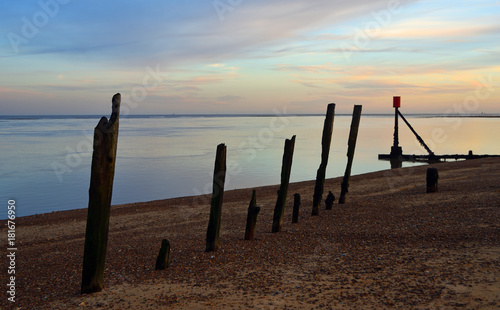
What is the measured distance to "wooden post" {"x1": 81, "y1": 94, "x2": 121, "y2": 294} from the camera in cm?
622

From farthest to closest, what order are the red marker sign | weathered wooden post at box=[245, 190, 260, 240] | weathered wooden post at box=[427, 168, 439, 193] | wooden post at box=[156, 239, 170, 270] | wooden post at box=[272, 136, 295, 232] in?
the red marker sign < weathered wooden post at box=[427, 168, 439, 193] < wooden post at box=[272, 136, 295, 232] < weathered wooden post at box=[245, 190, 260, 240] < wooden post at box=[156, 239, 170, 270]

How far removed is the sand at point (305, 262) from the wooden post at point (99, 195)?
341 mm

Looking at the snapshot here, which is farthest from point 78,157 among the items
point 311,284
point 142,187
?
point 311,284

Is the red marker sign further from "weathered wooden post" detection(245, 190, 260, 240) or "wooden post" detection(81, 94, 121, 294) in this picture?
"wooden post" detection(81, 94, 121, 294)

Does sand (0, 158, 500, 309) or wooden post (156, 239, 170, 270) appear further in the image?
wooden post (156, 239, 170, 270)

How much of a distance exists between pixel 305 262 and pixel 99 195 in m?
3.68

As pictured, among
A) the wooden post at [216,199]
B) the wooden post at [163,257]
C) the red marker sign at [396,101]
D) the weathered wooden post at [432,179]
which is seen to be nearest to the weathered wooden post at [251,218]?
the wooden post at [216,199]

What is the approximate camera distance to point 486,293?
5496mm

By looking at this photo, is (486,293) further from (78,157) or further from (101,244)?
(78,157)

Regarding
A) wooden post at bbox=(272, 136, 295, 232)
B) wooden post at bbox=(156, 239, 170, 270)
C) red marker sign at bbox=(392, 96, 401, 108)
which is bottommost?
wooden post at bbox=(156, 239, 170, 270)

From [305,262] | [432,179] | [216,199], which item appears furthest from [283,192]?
[432,179]

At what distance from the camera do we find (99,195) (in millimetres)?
6348

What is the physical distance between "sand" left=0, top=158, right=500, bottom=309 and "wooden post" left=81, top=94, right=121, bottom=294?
1.12ft

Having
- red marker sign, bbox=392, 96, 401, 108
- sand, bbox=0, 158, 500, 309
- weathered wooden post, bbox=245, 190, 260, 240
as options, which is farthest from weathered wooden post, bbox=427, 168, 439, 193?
red marker sign, bbox=392, 96, 401, 108
